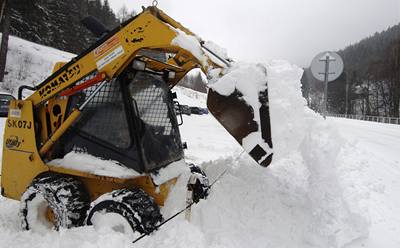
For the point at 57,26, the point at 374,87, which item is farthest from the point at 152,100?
the point at 374,87

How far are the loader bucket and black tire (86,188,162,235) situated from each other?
3.56 ft

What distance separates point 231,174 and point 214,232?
3.96ft

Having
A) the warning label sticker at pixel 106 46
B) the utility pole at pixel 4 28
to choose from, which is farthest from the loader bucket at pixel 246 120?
the utility pole at pixel 4 28

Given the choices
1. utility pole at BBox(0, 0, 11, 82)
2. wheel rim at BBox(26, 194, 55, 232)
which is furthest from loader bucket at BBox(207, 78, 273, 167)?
utility pole at BBox(0, 0, 11, 82)

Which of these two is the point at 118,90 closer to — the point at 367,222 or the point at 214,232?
the point at 214,232

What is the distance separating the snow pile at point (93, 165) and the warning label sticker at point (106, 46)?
1.15 metres

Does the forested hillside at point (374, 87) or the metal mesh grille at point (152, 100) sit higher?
the forested hillside at point (374, 87)

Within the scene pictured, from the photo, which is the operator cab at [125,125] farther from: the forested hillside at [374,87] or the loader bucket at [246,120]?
the forested hillside at [374,87]

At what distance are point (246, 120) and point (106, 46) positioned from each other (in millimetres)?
1705

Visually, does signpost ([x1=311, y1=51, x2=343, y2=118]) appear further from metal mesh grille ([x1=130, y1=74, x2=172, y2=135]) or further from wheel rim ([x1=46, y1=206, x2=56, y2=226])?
wheel rim ([x1=46, y1=206, x2=56, y2=226])

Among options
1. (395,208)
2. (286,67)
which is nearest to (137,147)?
(286,67)

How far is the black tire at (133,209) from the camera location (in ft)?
10.4

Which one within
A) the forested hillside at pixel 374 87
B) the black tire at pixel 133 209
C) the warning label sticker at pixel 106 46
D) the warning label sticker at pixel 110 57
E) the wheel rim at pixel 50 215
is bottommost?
the wheel rim at pixel 50 215

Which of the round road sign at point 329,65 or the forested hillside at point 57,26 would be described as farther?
the forested hillside at point 57,26
